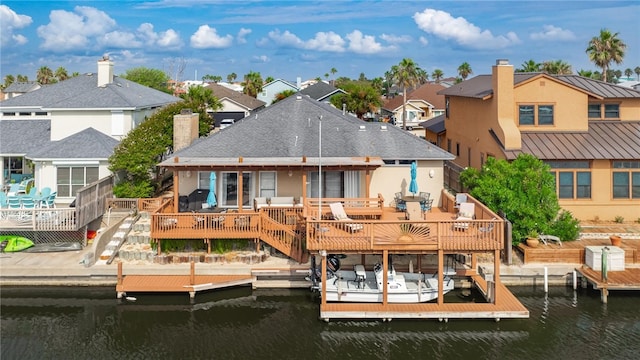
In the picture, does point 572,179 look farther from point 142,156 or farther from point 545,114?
point 142,156

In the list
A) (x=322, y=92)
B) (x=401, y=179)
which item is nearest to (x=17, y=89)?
(x=322, y=92)

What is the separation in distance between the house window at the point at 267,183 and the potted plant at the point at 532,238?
10546 mm

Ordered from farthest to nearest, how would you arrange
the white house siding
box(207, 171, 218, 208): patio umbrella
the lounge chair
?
1. the white house siding
2. the lounge chair
3. box(207, 171, 218, 208): patio umbrella

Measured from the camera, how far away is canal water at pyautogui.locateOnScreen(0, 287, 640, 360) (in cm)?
1576

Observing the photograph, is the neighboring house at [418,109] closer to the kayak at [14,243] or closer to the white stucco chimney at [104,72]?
the white stucco chimney at [104,72]

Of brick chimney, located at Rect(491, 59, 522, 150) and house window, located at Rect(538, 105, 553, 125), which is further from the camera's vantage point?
house window, located at Rect(538, 105, 553, 125)

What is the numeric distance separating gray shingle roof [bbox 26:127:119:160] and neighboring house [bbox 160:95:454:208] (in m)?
5.20

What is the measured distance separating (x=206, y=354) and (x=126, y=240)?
9.01 metres

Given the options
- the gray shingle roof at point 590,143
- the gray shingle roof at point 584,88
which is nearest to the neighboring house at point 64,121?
the gray shingle roof at point 584,88

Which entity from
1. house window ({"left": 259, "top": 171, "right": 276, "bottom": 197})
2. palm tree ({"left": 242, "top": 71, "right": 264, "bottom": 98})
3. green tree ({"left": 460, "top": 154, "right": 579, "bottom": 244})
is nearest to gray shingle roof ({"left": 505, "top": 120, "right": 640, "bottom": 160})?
green tree ({"left": 460, "top": 154, "right": 579, "bottom": 244})

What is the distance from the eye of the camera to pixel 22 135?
3084 centimetres

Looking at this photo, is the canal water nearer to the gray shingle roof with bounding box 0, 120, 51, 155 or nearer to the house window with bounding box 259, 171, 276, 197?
the house window with bounding box 259, 171, 276, 197

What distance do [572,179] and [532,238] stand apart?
5.50 m

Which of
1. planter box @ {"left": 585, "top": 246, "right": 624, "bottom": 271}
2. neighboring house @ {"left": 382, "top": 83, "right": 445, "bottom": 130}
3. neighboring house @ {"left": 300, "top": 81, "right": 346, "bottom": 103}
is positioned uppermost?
neighboring house @ {"left": 300, "top": 81, "right": 346, "bottom": 103}
